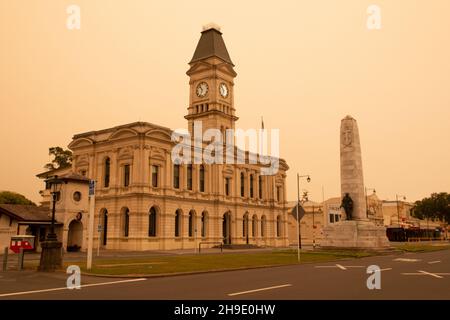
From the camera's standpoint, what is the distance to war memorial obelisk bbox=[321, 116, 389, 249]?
40781 millimetres

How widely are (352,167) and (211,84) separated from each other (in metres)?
29.9

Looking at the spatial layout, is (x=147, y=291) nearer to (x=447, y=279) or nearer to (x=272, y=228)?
(x=447, y=279)

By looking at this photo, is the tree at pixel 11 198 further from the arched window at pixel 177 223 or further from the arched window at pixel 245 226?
the arched window at pixel 245 226

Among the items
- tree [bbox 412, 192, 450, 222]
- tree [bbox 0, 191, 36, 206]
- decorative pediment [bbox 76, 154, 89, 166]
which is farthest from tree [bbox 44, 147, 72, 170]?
tree [bbox 412, 192, 450, 222]

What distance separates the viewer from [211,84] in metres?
65.1

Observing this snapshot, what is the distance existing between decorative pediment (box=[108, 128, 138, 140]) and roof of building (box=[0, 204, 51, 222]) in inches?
556

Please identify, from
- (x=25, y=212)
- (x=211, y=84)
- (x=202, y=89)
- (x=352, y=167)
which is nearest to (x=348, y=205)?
(x=352, y=167)

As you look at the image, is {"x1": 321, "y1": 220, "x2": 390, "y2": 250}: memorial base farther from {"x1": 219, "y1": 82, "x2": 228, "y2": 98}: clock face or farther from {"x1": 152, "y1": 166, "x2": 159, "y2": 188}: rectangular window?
{"x1": 219, "y1": 82, "x2": 228, "y2": 98}: clock face

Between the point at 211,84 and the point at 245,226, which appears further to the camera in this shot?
the point at 245,226

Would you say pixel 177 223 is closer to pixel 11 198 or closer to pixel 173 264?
pixel 173 264

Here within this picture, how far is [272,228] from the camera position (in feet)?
233

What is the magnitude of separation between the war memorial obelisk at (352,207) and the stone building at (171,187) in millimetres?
19223

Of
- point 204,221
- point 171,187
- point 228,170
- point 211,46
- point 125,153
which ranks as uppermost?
point 211,46
